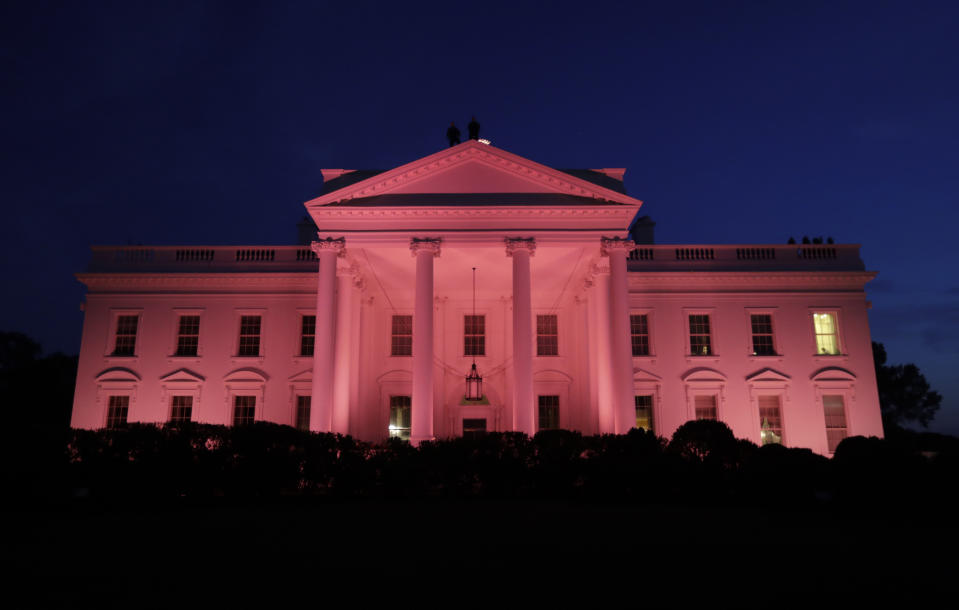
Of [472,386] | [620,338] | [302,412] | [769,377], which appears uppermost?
[620,338]

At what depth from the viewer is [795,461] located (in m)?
13.4

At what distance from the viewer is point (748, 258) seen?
92.6ft

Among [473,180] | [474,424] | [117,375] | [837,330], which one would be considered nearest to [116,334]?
[117,375]

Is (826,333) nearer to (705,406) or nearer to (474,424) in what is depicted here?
(705,406)

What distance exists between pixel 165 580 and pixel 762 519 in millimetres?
10248

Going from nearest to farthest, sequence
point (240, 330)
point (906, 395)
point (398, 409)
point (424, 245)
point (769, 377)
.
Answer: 1. point (424, 245)
2. point (769, 377)
3. point (240, 330)
4. point (398, 409)
5. point (906, 395)

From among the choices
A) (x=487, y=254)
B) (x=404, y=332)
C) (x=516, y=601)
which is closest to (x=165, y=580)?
(x=516, y=601)

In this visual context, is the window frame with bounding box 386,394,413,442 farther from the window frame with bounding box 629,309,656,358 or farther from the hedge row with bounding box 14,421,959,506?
the hedge row with bounding box 14,421,959,506

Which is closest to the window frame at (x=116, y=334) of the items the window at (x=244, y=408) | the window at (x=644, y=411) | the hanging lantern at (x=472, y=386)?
the window at (x=244, y=408)

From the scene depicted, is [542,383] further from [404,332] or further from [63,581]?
[63,581]

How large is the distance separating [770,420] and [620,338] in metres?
10.8

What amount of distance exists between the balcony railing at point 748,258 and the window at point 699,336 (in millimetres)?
2465

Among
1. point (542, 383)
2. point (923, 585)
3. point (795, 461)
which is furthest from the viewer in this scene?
point (542, 383)

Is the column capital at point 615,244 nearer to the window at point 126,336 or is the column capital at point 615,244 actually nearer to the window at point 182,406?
the window at point 182,406
